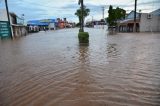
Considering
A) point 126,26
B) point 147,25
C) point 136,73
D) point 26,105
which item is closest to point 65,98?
point 26,105

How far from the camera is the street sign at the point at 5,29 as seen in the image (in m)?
34.7

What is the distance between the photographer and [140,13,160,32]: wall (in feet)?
142

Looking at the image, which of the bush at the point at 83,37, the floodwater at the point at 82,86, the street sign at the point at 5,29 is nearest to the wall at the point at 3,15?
the street sign at the point at 5,29

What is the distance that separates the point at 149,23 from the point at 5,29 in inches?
1237

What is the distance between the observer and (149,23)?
43750 mm

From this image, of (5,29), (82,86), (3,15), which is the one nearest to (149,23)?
(5,29)

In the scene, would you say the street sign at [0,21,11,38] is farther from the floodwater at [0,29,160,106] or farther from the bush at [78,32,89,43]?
the floodwater at [0,29,160,106]

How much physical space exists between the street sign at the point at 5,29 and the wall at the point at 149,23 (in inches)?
1135

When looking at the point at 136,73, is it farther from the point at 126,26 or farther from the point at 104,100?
the point at 126,26

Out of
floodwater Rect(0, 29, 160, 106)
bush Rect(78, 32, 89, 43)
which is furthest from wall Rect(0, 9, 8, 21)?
floodwater Rect(0, 29, 160, 106)

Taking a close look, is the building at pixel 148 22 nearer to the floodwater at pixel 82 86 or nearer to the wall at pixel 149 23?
the wall at pixel 149 23

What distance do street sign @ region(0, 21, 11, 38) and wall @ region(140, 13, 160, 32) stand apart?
28.8 meters

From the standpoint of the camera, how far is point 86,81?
20.1ft

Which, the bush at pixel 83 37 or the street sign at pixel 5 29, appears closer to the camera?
the bush at pixel 83 37
